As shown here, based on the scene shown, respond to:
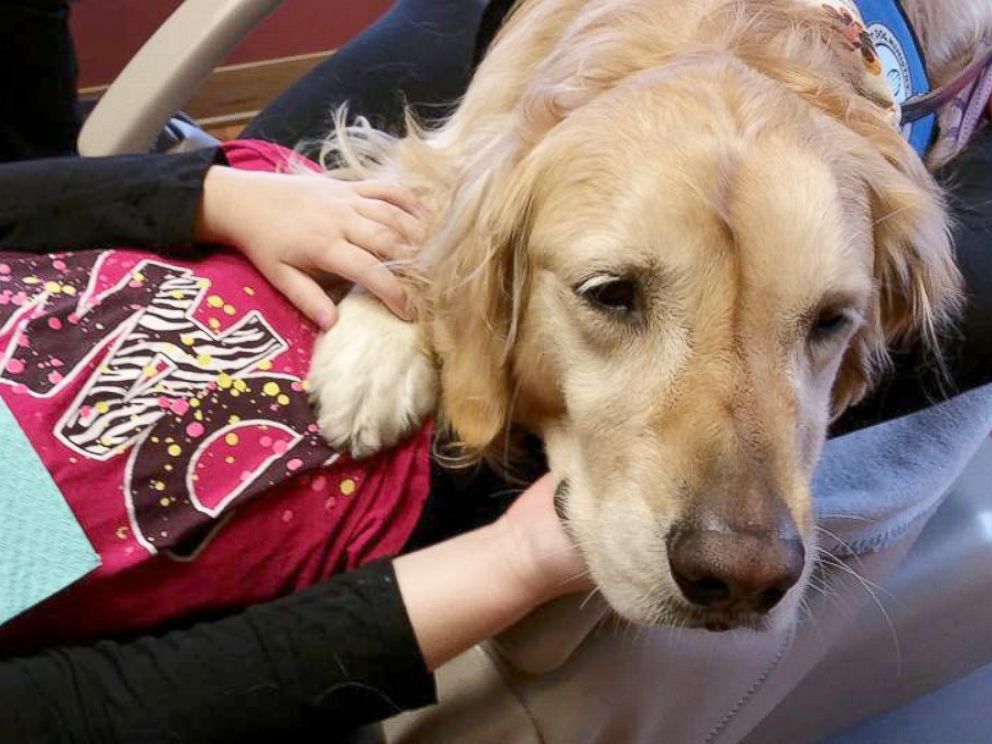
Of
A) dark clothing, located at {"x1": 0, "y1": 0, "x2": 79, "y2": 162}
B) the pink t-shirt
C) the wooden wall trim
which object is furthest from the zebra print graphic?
the wooden wall trim

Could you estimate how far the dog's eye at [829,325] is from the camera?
0.79 m

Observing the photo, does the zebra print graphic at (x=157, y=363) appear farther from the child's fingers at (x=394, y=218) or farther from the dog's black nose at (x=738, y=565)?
the dog's black nose at (x=738, y=565)

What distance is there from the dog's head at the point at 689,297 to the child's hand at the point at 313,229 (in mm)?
88

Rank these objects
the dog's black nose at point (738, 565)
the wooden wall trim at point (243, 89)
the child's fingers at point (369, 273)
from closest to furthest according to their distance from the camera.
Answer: the dog's black nose at point (738, 565) < the child's fingers at point (369, 273) < the wooden wall trim at point (243, 89)

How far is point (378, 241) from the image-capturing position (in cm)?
92

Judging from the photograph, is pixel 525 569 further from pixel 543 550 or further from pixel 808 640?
pixel 808 640

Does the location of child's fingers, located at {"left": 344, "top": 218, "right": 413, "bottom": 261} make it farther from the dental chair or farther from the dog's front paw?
the dental chair

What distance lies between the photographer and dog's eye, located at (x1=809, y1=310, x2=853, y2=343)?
0.79 m

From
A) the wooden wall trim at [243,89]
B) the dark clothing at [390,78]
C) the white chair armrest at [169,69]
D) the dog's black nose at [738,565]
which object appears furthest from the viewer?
the wooden wall trim at [243,89]

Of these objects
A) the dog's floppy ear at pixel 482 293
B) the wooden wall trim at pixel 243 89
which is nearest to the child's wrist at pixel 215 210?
the dog's floppy ear at pixel 482 293

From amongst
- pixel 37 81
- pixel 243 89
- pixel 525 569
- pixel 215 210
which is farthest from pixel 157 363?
pixel 243 89

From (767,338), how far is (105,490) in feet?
1.65

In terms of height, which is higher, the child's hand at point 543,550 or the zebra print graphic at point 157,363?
the zebra print graphic at point 157,363

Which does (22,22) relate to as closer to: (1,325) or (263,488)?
(1,325)
